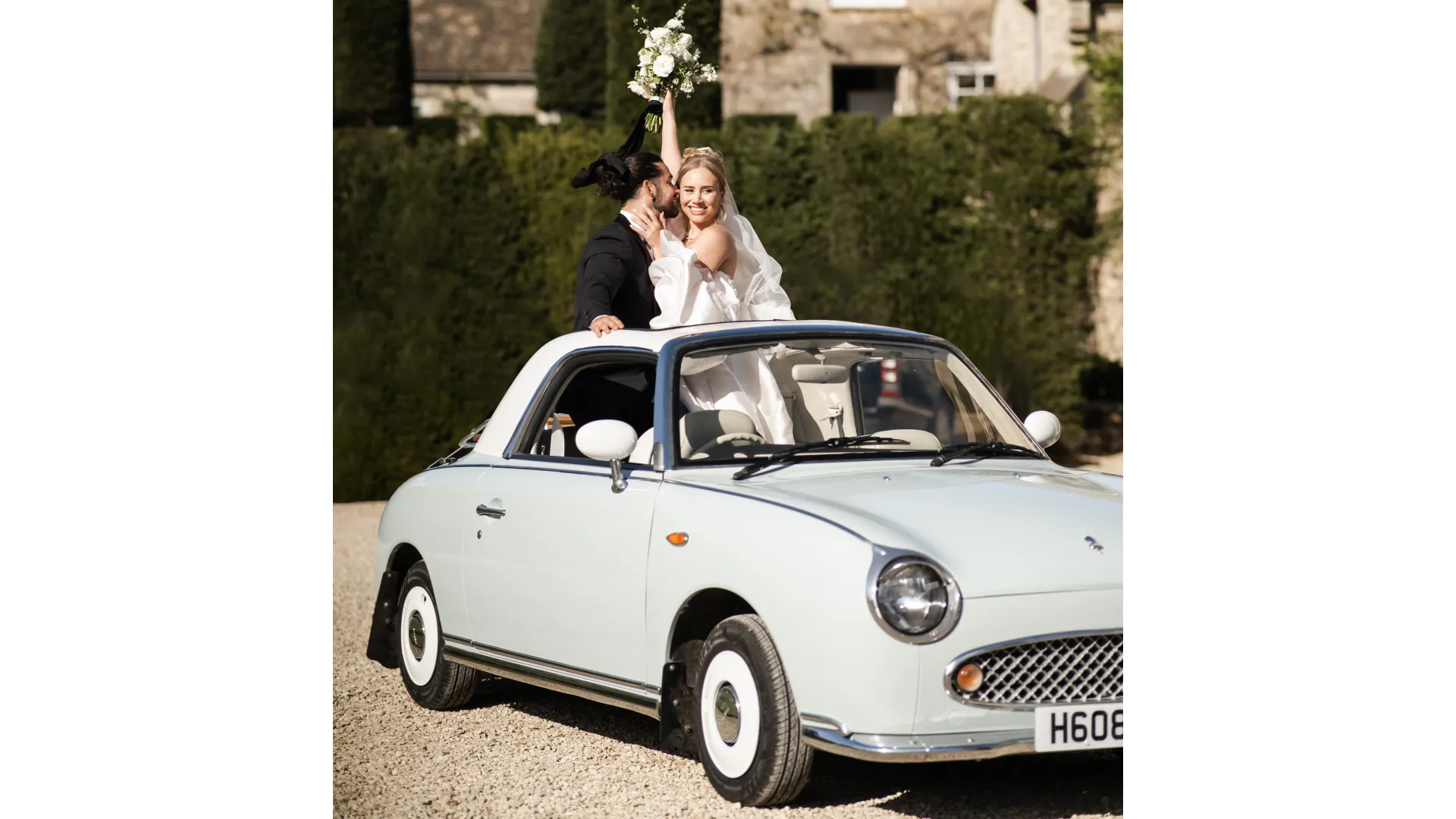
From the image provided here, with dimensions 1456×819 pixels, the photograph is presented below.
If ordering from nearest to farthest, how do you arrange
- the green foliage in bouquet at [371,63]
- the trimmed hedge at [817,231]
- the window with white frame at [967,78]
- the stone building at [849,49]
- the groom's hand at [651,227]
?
the groom's hand at [651,227] → the trimmed hedge at [817,231] → the green foliage in bouquet at [371,63] → the stone building at [849,49] → the window with white frame at [967,78]

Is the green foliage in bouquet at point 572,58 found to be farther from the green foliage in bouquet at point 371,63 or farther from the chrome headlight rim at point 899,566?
the chrome headlight rim at point 899,566

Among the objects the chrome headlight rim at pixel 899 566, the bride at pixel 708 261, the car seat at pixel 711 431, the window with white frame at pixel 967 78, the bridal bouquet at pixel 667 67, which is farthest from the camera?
the window with white frame at pixel 967 78

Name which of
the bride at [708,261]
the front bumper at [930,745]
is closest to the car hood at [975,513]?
the front bumper at [930,745]

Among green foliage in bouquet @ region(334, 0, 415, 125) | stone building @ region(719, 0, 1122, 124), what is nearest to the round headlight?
green foliage in bouquet @ region(334, 0, 415, 125)

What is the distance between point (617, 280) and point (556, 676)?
5.89 feet

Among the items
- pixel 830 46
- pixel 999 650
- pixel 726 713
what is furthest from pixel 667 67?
pixel 830 46

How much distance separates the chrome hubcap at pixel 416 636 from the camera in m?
6.92

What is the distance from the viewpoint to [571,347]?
654cm

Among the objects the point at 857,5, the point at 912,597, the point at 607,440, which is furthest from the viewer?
the point at 857,5

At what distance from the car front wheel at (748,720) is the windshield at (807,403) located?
0.74m

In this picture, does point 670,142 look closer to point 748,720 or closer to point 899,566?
point 748,720

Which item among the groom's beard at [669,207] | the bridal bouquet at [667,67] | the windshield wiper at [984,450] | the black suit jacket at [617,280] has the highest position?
the bridal bouquet at [667,67]

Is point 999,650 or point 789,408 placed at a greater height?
point 789,408
